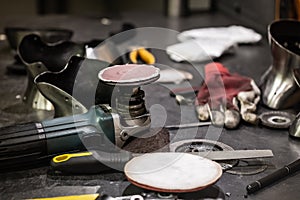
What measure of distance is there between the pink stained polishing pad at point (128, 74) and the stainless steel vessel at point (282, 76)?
0.92 feet

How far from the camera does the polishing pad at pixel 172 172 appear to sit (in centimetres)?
63

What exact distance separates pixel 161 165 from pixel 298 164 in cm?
20

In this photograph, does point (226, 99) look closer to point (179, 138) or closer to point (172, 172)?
point (179, 138)

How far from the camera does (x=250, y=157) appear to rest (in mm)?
742

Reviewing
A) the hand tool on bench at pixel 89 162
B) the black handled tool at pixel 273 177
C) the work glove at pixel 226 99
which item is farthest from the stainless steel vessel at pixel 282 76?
the hand tool on bench at pixel 89 162

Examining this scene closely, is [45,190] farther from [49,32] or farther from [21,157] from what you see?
[49,32]

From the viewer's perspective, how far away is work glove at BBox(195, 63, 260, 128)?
Answer: 2.84 feet

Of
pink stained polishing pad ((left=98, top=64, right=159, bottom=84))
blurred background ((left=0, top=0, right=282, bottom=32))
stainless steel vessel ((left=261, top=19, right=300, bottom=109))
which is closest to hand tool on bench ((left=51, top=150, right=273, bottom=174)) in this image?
pink stained polishing pad ((left=98, top=64, right=159, bottom=84))

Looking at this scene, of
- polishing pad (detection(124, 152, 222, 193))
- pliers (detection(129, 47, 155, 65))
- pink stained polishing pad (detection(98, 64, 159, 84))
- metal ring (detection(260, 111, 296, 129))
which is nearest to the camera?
polishing pad (detection(124, 152, 222, 193))

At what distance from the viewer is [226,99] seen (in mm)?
919

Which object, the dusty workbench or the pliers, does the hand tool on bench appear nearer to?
the dusty workbench

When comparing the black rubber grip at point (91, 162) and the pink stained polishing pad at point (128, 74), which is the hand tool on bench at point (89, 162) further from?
the pink stained polishing pad at point (128, 74)

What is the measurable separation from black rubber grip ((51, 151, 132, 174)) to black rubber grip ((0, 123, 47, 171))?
32 mm

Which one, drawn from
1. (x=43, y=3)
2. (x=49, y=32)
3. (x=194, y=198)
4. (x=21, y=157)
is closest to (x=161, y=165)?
(x=194, y=198)
